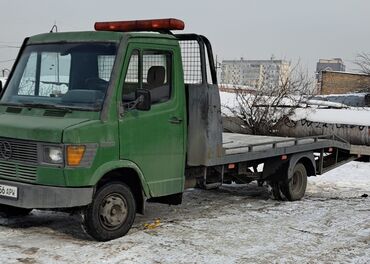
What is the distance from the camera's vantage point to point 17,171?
5703 millimetres

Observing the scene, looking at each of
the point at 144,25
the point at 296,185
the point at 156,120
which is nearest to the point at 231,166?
the point at 156,120

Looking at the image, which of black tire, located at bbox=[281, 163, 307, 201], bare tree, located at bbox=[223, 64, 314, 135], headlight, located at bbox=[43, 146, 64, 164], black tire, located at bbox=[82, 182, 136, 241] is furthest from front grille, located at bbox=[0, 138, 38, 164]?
bare tree, located at bbox=[223, 64, 314, 135]

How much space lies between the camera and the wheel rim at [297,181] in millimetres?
9043

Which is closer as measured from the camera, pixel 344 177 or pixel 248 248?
pixel 248 248

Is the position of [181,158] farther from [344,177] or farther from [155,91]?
[344,177]

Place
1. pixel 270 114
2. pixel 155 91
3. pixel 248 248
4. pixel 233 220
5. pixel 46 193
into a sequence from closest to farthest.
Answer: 1. pixel 46 193
2. pixel 248 248
3. pixel 155 91
4. pixel 233 220
5. pixel 270 114

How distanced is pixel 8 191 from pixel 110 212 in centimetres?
108

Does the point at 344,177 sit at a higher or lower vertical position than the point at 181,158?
lower

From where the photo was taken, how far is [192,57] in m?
6.89

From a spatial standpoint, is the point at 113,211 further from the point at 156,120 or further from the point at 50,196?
the point at 156,120

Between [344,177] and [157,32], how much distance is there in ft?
21.6

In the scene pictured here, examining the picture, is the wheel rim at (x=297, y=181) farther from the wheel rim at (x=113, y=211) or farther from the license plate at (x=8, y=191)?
the license plate at (x=8, y=191)

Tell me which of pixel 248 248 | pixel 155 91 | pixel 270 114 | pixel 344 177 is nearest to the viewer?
pixel 248 248

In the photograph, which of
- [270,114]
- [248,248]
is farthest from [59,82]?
[270,114]
